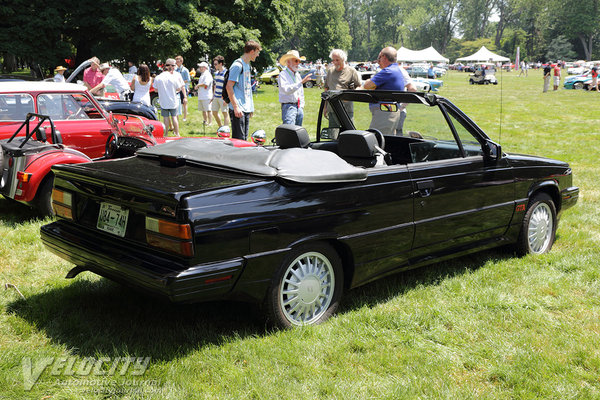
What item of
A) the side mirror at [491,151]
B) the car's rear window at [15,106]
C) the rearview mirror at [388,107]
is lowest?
the side mirror at [491,151]

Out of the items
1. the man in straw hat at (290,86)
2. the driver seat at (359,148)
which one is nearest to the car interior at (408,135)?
the driver seat at (359,148)

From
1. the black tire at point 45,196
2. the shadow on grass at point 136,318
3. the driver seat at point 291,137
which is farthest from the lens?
the black tire at point 45,196

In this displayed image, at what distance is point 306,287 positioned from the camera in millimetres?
3754

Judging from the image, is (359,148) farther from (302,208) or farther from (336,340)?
(336,340)

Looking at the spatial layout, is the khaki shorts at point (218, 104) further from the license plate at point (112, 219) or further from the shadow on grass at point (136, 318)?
the license plate at point (112, 219)

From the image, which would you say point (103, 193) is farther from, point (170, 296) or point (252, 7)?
point (252, 7)

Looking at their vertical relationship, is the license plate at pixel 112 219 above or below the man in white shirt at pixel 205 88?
below

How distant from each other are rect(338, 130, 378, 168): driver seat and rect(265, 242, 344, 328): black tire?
771 mm

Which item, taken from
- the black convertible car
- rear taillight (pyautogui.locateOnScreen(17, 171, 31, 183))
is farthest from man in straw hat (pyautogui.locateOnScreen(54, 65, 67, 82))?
the black convertible car

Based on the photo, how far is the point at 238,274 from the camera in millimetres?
3330

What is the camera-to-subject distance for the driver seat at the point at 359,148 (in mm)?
4188

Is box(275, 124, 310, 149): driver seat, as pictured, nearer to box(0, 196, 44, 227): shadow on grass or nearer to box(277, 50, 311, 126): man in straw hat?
box(0, 196, 44, 227): shadow on grass

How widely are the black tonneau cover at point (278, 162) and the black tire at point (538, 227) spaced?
2.17 meters

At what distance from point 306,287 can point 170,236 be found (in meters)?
0.99
